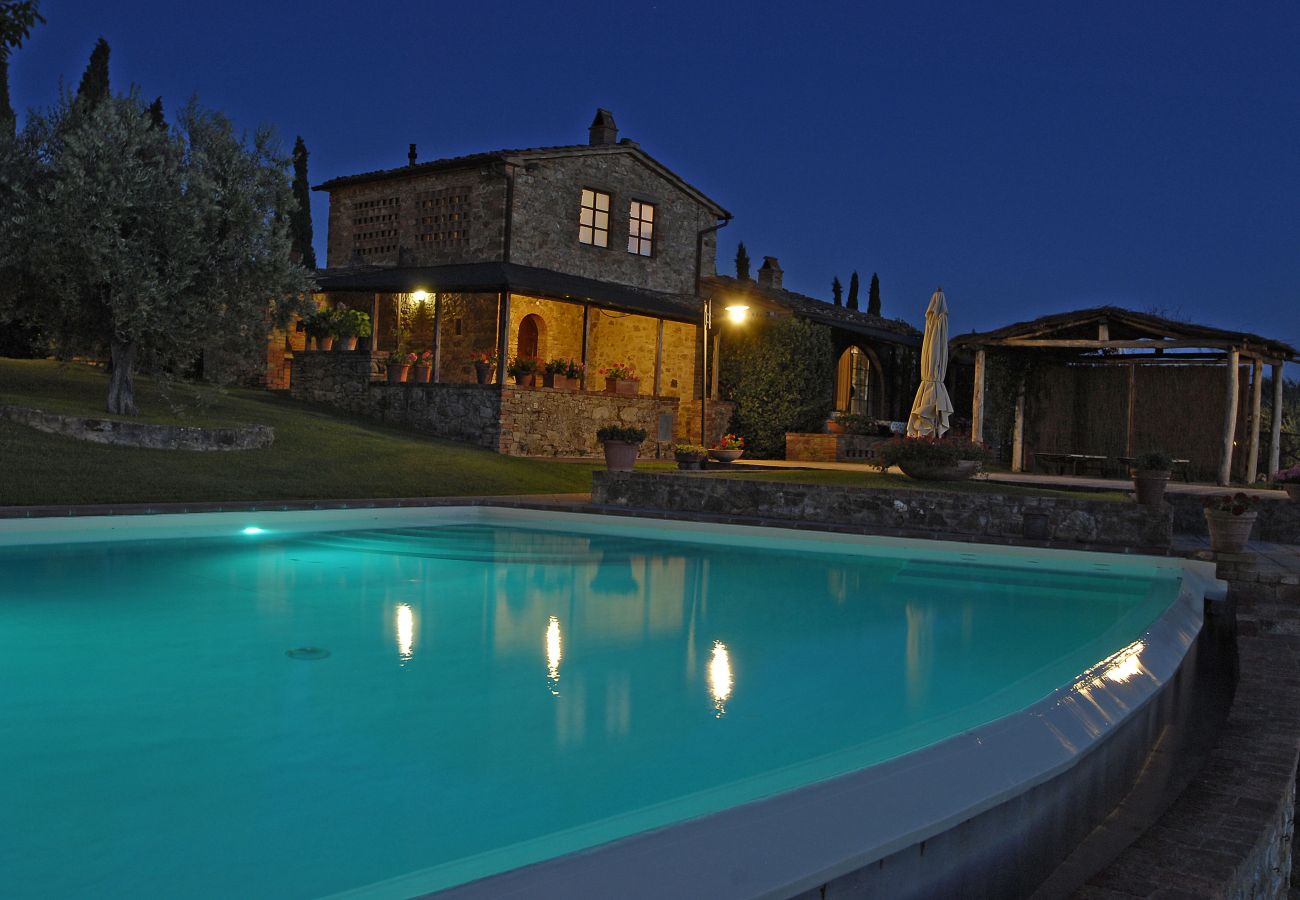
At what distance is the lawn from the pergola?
7.48 meters

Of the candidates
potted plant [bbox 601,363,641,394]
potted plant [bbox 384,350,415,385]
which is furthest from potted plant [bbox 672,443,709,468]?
potted plant [bbox 384,350,415,385]

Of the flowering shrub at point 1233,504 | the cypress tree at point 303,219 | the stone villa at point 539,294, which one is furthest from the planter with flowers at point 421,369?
the flowering shrub at point 1233,504

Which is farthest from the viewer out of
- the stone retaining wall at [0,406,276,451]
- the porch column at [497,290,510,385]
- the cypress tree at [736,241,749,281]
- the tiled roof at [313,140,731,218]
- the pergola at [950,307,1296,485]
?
the cypress tree at [736,241,749,281]

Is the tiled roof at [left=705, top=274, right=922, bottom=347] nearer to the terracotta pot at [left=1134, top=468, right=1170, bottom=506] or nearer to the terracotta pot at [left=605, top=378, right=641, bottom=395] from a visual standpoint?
the terracotta pot at [left=605, top=378, right=641, bottom=395]

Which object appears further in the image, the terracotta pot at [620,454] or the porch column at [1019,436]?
the porch column at [1019,436]

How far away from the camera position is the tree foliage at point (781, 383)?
22375 mm

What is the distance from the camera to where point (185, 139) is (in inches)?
599

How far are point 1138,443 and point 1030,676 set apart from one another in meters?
13.9

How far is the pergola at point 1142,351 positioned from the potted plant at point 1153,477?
481 cm

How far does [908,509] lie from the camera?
11.5 meters

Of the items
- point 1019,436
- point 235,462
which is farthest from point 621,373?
point 235,462

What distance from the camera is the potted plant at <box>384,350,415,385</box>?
21203 millimetres

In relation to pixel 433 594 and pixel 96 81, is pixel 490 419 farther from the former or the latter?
pixel 96 81

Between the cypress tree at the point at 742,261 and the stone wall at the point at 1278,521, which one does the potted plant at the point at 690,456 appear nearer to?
the stone wall at the point at 1278,521
